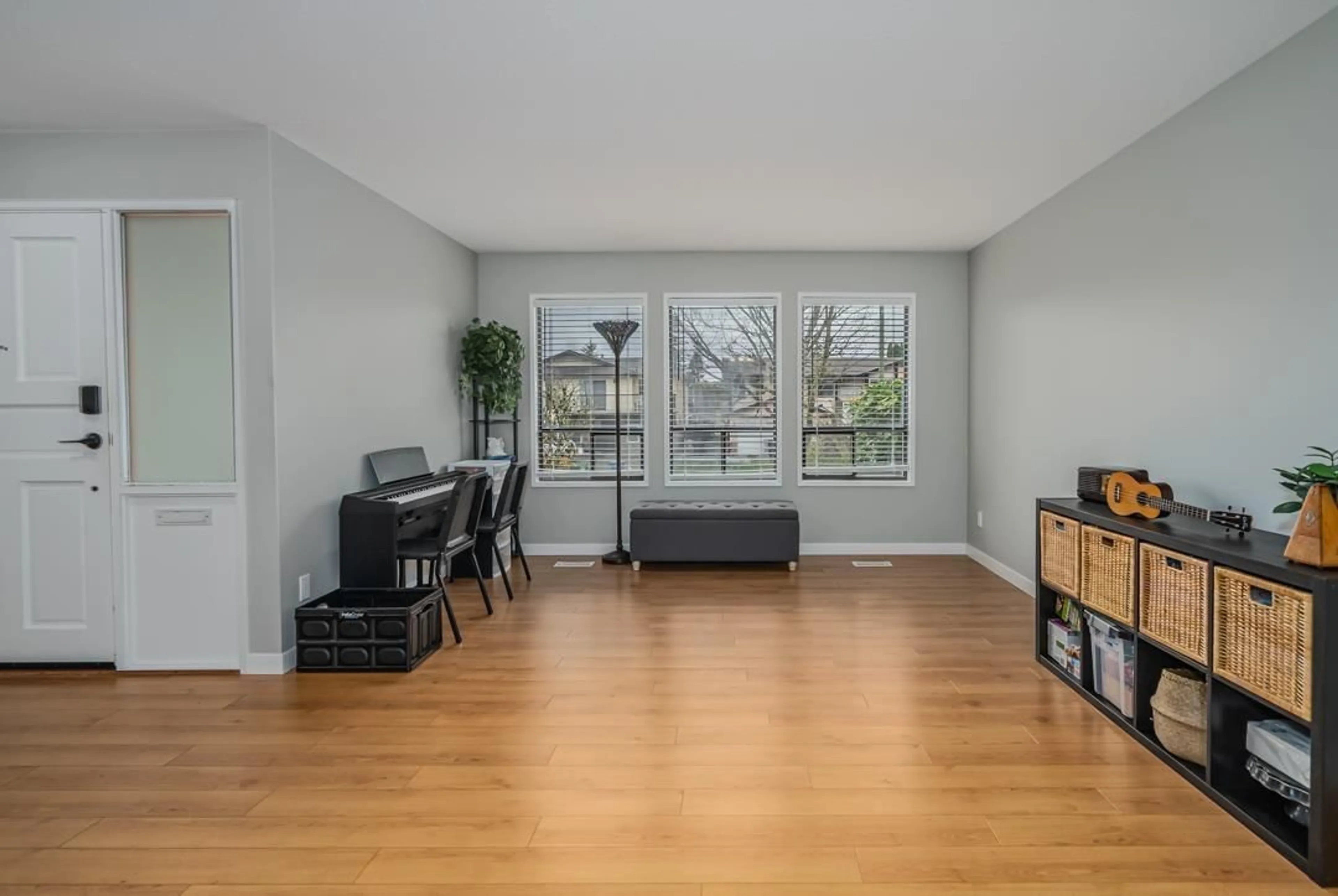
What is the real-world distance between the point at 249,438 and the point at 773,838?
3014mm

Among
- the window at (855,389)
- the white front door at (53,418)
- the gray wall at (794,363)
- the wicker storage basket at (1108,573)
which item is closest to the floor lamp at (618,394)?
the gray wall at (794,363)

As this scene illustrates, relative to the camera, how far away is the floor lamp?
6.36m

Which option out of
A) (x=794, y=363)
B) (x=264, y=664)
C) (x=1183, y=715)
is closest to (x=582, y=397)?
(x=794, y=363)

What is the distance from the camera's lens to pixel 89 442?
3.74m

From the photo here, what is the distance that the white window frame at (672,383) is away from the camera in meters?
6.69

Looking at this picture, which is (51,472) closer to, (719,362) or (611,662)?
(611,662)

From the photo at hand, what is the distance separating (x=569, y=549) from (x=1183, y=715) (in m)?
4.93

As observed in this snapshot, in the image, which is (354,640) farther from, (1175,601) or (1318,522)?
(1318,522)

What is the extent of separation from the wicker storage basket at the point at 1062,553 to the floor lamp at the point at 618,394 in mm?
3347

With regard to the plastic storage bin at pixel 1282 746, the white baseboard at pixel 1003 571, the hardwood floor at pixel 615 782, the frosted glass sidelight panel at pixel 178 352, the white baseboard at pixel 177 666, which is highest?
the frosted glass sidelight panel at pixel 178 352

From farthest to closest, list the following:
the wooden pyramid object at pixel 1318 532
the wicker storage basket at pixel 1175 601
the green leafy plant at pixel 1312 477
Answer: the wicker storage basket at pixel 1175 601 → the green leafy plant at pixel 1312 477 → the wooden pyramid object at pixel 1318 532

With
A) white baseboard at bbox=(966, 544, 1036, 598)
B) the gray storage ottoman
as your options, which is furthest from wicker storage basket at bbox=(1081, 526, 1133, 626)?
the gray storage ottoman

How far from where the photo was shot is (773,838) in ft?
7.48

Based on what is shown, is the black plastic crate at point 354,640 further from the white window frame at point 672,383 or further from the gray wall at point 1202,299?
the gray wall at point 1202,299
